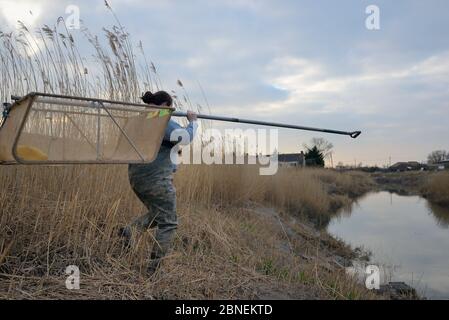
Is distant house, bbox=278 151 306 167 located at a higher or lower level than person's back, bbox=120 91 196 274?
higher

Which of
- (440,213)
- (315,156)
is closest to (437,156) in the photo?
(315,156)

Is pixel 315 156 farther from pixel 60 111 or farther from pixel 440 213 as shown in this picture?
pixel 60 111

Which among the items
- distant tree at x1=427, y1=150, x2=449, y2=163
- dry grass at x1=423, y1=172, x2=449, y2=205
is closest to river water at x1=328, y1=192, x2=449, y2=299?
dry grass at x1=423, y1=172, x2=449, y2=205

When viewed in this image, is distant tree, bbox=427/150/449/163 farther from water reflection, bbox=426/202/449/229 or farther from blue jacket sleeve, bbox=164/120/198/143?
blue jacket sleeve, bbox=164/120/198/143

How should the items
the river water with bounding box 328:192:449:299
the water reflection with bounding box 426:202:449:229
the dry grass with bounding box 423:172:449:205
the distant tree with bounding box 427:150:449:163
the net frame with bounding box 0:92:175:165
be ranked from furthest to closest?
the distant tree with bounding box 427:150:449:163, the dry grass with bounding box 423:172:449:205, the water reflection with bounding box 426:202:449:229, the river water with bounding box 328:192:449:299, the net frame with bounding box 0:92:175:165

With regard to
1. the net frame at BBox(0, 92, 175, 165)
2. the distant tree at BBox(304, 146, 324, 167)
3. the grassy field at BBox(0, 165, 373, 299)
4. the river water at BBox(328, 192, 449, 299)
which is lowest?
the river water at BBox(328, 192, 449, 299)

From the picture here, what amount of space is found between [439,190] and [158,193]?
22.5m

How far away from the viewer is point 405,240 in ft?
38.6

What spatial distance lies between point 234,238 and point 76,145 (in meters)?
2.79

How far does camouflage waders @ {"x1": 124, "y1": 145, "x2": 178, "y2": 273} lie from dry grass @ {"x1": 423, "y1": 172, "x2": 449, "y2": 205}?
20.2 m

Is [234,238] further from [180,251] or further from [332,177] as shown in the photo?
[332,177]

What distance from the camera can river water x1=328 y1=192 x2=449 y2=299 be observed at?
7.87m

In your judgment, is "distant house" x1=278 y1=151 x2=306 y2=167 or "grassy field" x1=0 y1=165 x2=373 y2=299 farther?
"distant house" x1=278 y1=151 x2=306 y2=167
